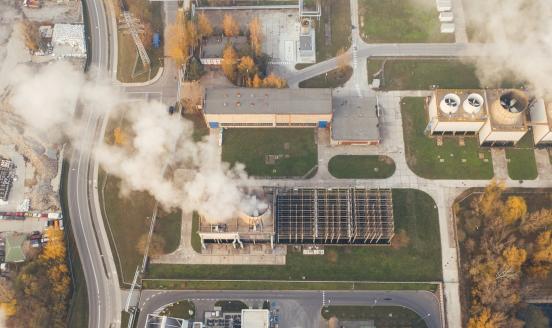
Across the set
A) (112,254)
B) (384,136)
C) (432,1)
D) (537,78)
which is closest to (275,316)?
(112,254)

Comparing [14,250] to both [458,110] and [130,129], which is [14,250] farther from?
[458,110]

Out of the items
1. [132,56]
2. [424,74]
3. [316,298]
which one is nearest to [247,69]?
[132,56]

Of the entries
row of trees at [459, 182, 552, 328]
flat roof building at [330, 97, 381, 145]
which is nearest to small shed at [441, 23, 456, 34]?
flat roof building at [330, 97, 381, 145]

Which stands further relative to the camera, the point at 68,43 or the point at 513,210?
the point at 68,43

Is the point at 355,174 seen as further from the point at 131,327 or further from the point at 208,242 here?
the point at 131,327

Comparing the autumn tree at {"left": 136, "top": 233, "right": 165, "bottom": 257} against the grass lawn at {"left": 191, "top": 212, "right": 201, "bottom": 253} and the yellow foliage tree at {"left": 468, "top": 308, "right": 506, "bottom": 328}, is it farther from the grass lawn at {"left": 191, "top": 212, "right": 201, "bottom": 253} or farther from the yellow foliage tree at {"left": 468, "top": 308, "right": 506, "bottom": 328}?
the yellow foliage tree at {"left": 468, "top": 308, "right": 506, "bottom": 328}
